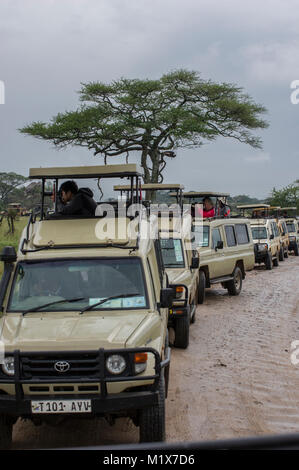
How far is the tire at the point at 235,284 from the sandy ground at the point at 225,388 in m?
1.70

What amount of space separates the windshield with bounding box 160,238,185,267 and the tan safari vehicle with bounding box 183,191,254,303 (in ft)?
7.68

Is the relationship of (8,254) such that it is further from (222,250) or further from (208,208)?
(208,208)

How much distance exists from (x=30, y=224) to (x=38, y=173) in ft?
2.92

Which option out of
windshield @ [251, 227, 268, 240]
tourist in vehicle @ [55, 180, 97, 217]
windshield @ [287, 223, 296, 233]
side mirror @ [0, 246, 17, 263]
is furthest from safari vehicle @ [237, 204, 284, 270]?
side mirror @ [0, 246, 17, 263]

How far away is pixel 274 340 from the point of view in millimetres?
8648

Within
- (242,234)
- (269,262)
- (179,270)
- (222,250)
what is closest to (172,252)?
(179,270)

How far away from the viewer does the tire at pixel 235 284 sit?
13.2 meters

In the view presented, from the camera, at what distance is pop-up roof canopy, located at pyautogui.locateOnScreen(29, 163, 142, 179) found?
627 centimetres

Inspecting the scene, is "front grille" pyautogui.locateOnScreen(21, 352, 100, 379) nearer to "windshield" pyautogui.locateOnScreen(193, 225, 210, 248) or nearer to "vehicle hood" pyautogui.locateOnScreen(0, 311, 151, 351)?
"vehicle hood" pyautogui.locateOnScreen(0, 311, 151, 351)

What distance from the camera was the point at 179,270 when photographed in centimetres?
892

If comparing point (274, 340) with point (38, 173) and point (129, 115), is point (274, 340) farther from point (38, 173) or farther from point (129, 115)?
point (129, 115)

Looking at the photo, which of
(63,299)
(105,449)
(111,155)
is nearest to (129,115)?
(111,155)

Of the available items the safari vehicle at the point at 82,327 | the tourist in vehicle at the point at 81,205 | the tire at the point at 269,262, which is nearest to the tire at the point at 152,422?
the safari vehicle at the point at 82,327

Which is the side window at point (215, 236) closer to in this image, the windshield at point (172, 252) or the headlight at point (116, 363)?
the windshield at point (172, 252)
